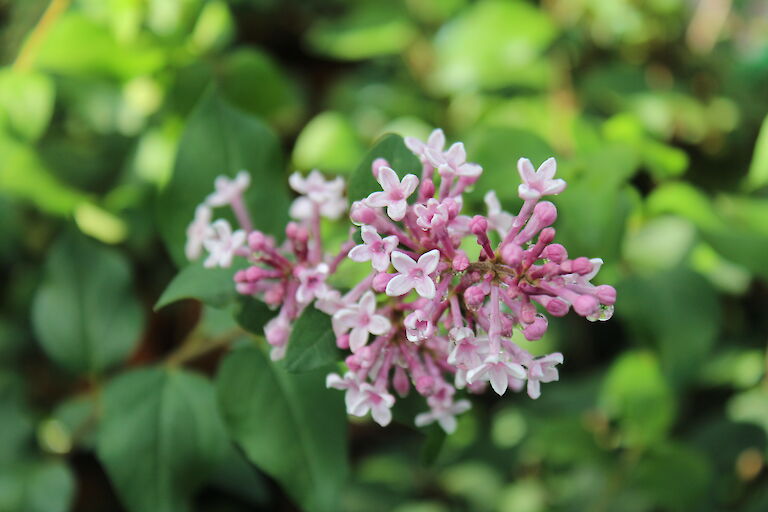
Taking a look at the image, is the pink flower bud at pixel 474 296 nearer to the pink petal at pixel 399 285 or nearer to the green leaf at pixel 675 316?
the pink petal at pixel 399 285

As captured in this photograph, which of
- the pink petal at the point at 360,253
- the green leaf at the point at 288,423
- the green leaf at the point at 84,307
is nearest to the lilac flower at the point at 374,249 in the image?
the pink petal at the point at 360,253

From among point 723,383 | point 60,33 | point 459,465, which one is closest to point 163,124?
point 60,33

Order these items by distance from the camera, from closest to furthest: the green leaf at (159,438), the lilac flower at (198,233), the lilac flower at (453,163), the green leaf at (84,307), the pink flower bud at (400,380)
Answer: the lilac flower at (453,163) < the pink flower bud at (400,380) < the lilac flower at (198,233) < the green leaf at (159,438) < the green leaf at (84,307)

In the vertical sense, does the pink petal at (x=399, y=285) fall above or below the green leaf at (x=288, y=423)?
above

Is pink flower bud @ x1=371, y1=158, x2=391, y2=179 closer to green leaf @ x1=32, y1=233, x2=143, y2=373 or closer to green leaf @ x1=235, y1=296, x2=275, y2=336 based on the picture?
green leaf @ x1=235, y1=296, x2=275, y2=336

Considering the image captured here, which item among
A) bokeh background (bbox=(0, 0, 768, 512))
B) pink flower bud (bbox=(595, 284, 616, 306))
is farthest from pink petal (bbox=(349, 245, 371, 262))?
bokeh background (bbox=(0, 0, 768, 512))

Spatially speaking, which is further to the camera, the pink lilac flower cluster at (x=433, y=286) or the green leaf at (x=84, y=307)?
the green leaf at (x=84, y=307)

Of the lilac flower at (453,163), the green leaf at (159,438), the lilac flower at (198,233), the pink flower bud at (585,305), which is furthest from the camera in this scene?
the green leaf at (159,438)

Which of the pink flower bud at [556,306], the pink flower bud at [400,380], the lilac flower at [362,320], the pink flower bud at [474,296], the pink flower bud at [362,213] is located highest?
the pink flower bud at [362,213]

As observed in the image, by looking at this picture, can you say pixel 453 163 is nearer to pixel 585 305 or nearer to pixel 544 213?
pixel 544 213

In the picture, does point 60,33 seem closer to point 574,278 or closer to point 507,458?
point 574,278
